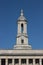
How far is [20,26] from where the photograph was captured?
161 m

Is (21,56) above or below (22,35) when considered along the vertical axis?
below

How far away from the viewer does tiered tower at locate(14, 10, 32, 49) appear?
15912 cm

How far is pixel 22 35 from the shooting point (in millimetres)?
160125

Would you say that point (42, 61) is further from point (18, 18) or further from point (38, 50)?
point (18, 18)

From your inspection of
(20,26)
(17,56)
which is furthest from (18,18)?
(17,56)

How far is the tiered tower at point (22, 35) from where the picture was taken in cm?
15912

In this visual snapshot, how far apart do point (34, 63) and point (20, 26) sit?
12836 millimetres

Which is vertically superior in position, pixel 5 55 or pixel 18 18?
pixel 18 18

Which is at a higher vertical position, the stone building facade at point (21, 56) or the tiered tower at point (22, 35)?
the tiered tower at point (22, 35)

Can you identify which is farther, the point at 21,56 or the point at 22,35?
the point at 22,35

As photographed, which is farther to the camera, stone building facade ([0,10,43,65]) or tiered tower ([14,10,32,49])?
tiered tower ([14,10,32,49])

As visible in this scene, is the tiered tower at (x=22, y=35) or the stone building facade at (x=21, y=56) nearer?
the stone building facade at (x=21, y=56)

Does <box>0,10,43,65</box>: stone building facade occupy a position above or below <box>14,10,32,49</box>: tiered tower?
below

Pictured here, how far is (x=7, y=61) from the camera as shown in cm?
15538
